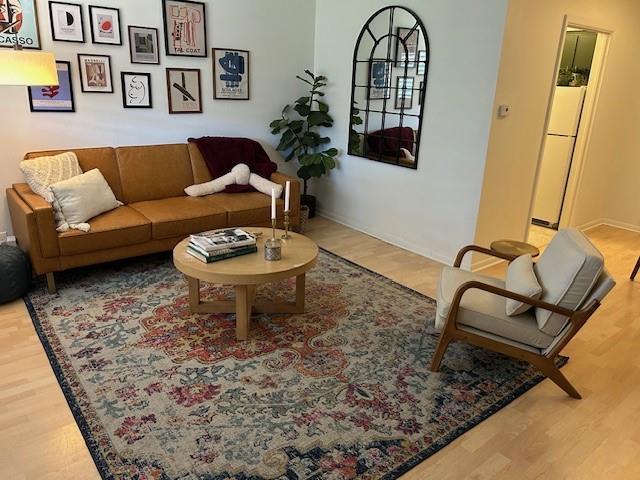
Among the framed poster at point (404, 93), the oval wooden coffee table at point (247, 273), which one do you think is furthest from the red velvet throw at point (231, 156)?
the oval wooden coffee table at point (247, 273)

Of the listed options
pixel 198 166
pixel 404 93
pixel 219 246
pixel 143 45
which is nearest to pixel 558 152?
pixel 404 93

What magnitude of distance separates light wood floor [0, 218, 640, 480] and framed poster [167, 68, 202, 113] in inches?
87.2

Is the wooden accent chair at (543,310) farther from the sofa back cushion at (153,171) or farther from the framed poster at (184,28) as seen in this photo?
the framed poster at (184,28)

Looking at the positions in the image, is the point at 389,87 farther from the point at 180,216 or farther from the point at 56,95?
the point at 56,95

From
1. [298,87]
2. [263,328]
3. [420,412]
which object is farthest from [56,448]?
[298,87]

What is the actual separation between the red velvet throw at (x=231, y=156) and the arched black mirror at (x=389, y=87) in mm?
955

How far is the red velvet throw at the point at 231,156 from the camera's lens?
14.5 feet

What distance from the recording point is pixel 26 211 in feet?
10.3

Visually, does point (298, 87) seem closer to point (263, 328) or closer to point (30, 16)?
point (30, 16)

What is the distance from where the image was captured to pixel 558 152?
502 centimetres

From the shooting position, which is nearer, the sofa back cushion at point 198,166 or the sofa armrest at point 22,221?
the sofa armrest at point 22,221

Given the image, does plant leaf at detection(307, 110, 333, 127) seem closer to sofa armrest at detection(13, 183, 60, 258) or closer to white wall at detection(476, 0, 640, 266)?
white wall at detection(476, 0, 640, 266)

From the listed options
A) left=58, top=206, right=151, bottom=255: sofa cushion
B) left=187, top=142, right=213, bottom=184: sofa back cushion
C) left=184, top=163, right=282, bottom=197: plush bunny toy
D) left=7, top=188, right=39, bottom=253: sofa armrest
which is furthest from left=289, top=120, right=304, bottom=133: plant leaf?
left=7, top=188, right=39, bottom=253: sofa armrest

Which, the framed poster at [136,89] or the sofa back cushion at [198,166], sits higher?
the framed poster at [136,89]
